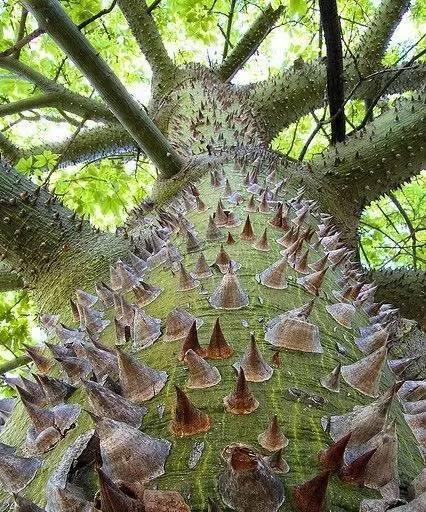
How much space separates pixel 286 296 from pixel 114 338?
0.50 metres

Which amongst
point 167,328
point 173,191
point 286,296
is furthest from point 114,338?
point 173,191

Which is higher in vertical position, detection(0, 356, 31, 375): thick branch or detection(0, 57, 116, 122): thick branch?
detection(0, 57, 116, 122): thick branch

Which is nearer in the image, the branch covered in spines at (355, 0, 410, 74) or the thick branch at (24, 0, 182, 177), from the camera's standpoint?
the thick branch at (24, 0, 182, 177)

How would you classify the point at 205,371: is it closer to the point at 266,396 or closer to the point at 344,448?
the point at 266,396

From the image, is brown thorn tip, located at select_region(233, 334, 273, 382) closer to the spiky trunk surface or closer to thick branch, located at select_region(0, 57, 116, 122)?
the spiky trunk surface

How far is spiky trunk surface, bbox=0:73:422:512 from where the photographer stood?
92cm

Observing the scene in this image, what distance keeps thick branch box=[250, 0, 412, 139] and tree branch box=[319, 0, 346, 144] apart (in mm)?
1007

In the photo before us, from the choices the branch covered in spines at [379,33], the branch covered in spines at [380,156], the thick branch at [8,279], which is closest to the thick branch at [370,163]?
the branch covered in spines at [380,156]

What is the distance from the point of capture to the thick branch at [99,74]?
225cm

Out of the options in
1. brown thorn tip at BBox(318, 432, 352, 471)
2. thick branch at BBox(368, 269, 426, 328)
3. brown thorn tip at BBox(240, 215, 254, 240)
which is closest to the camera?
brown thorn tip at BBox(318, 432, 352, 471)

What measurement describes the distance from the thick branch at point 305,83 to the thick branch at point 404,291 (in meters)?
1.59

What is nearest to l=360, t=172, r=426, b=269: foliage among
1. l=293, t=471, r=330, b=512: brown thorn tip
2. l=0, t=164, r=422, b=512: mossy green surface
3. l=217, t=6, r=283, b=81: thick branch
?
l=217, t=6, r=283, b=81: thick branch

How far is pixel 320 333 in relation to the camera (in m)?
1.41

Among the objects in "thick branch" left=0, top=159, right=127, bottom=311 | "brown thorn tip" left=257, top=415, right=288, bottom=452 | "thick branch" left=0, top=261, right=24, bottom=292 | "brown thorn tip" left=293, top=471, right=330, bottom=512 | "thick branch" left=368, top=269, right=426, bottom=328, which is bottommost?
"brown thorn tip" left=293, top=471, right=330, bottom=512
